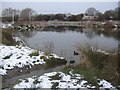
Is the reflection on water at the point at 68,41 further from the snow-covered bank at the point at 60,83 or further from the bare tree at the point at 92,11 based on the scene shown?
the bare tree at the point at 92,11

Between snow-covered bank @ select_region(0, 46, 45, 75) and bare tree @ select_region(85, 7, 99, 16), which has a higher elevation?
bare tree @ select_region(85, 7, 99, 16)

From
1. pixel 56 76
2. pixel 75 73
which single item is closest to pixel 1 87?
pixel 56 76

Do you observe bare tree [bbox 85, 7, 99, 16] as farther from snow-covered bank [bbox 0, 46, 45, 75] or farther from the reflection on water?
snow-covered bank [bbox 0, 46, 45, 75]

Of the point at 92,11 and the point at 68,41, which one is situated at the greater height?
the point at 92,11

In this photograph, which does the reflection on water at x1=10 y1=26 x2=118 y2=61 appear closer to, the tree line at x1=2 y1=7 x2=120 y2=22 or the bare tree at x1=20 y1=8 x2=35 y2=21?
the tree line at x1=2 y1=7 x2=120 y2=22

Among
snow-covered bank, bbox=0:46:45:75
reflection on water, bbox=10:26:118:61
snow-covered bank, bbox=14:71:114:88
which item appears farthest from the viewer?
reflection on water, bbox=10:26:118:61

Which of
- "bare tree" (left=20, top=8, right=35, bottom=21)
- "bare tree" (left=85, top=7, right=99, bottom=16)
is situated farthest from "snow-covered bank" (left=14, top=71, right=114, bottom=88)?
"bare tree" (left=85, top=7, right=99, bottom=16)

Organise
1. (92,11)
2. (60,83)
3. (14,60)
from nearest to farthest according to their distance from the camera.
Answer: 1. (60,83)
2. (14,60)
3. (92,11)

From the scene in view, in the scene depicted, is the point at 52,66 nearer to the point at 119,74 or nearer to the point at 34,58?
the point at 34,58

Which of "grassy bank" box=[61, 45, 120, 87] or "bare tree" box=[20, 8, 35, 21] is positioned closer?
"grassy bank" box=[61, 45, 120, 87]

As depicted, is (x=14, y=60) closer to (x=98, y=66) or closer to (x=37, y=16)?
(x=98, y=66)

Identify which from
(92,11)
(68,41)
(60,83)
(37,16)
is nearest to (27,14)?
(37,16)

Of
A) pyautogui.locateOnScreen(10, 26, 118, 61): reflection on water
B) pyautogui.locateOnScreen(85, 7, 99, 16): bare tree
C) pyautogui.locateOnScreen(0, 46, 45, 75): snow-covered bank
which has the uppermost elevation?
pyautogui.locateOnScreen(85, 7, 99, 16): bare tree

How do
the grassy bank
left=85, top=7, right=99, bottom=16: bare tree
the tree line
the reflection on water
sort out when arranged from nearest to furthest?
the grassy bank → the reflection on water → the tree line → left=85, top=7, right=99, bottom=16: bare tree
